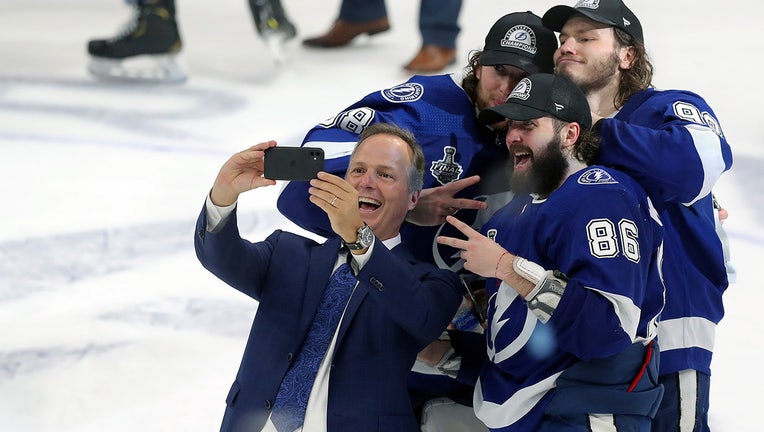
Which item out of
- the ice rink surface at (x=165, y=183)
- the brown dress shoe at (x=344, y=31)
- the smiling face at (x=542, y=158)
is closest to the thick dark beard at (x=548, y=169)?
the smiling face at (x=542, y=158)

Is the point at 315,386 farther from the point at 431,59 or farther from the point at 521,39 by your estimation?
the point at 431,59

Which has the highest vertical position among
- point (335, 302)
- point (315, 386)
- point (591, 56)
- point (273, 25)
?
point (591, 56)

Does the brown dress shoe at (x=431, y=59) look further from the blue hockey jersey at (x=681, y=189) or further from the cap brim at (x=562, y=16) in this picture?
the blue hockey jersey at (x=681, y=189)

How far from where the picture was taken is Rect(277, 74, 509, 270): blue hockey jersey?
102 inches

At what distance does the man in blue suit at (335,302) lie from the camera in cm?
223

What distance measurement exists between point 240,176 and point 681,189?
0.84 metres

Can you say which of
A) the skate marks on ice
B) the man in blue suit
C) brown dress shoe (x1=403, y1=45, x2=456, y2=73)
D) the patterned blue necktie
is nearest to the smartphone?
the man in blue suit

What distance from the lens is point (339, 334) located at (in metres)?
2.31

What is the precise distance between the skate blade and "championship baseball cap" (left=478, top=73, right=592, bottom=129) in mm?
3823

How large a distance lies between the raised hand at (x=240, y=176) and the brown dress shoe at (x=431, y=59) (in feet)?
11.7

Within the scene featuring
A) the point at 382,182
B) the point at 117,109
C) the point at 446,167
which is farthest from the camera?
the point at 117,109

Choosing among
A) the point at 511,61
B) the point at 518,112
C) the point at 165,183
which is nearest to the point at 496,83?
the point at 511,61

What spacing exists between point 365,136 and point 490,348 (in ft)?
1.70

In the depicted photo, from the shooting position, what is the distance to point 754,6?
23.2 feet
